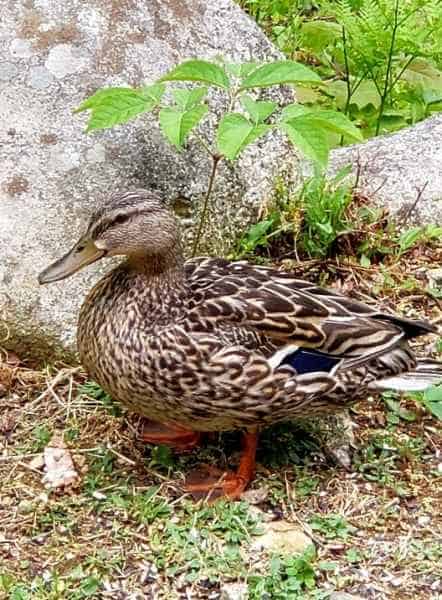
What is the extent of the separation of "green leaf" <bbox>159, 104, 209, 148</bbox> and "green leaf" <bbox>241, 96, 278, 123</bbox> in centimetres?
15

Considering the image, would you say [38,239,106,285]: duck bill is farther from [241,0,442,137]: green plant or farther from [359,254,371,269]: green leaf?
[241,0,442,137]: green plant

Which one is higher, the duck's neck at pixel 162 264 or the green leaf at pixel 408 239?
the duck's neck at pixel 162 264

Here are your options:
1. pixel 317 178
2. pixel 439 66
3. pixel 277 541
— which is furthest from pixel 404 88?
pixel 277 541

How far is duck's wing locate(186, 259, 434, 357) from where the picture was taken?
397 centimetres

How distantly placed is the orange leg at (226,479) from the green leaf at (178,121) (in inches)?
41.1

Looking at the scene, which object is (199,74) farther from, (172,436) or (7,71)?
(172,436)

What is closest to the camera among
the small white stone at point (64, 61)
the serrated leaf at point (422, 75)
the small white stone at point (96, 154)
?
the small white stone at point (96, 154)

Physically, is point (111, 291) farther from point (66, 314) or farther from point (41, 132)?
point (41, 132)

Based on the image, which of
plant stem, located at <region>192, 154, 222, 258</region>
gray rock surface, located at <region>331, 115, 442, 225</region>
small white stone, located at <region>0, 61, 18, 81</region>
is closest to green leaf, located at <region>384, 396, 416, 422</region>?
plant stem, located at <region>192, 154, 222, 258</region>

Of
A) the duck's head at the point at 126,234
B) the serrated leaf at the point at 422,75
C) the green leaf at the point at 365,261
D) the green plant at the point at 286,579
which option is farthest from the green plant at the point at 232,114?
the serrated leaf at the point at 422,75

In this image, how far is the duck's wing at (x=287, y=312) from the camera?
3967 mm

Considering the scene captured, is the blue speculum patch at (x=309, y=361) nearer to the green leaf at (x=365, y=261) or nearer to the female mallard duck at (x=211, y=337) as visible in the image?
the female mallard duck at (x=211, y=337)

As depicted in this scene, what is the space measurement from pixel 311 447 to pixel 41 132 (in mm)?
1616

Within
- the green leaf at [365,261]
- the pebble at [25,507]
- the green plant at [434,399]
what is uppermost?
the green plant at [434,399]
